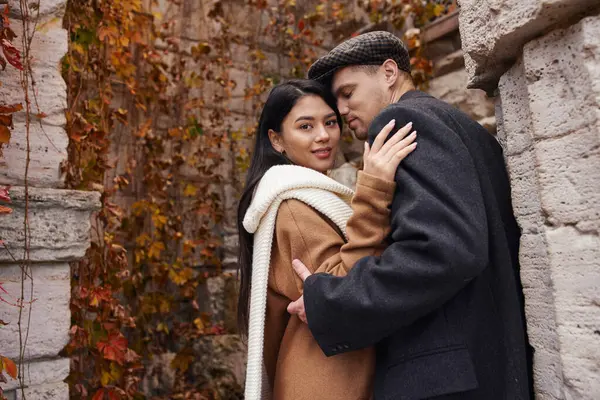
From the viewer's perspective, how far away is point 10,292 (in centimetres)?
198

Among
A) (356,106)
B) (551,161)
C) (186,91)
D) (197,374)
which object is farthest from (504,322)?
(186,91)

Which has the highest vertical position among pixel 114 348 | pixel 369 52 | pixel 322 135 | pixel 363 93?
pixel 369 52

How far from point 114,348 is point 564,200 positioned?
94.0 inches

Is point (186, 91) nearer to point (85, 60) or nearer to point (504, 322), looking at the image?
point (85, 60)

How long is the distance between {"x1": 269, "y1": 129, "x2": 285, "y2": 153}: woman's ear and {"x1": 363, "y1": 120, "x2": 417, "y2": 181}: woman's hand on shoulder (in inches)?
29.2

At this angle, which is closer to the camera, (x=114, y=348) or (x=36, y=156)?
(x=36, y=156)

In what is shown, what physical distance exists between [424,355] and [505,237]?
1.25ft

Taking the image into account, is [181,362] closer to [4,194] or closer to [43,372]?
→ [43,372]

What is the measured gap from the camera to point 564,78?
117 cm

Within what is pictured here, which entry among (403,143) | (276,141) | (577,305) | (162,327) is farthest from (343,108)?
(162,327)

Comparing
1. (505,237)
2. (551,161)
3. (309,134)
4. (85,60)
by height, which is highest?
(85,60)

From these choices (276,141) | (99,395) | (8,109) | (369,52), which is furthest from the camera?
(99,395)

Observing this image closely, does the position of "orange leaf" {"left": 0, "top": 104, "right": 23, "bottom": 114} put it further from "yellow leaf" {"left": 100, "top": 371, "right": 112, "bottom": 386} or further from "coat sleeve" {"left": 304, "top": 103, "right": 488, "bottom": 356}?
"yellow leaf" {"left": 100, "top": 371, "right": 112, "bottom": 386}

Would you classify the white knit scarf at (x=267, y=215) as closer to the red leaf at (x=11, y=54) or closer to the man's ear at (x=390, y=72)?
the man's ear at (x=390, y=72)
